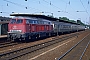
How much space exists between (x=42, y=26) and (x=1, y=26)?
895 centimetres

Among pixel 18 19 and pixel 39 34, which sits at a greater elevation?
pixel 18 19

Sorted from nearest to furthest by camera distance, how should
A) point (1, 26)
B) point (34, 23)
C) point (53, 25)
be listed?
1. point (34, 23)
2. point (1, 26)
3. point (53, 25)

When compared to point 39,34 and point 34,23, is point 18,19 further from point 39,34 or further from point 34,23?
point 39,34

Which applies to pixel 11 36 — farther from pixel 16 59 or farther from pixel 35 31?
pixel 16 59

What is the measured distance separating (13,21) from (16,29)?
139 centimetres

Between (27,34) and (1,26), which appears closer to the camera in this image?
(27,34)

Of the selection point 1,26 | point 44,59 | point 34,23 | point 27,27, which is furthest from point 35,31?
point 44,59

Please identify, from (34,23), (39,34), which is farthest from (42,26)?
(34,23)

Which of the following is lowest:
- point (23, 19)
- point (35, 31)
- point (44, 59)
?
point (44, 59)

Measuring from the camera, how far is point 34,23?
2502 centimetres

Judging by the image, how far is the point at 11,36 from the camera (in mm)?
22141

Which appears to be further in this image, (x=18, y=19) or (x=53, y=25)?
(x=53, y=25)

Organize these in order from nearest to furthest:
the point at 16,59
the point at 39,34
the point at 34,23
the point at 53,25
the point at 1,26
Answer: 1. the point at 16,59
2. the point at 34,23
3. the point at 39,34
4. the point at 1,26
5. the point at 53,25

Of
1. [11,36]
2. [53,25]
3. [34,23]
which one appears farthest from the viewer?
[53,25]
